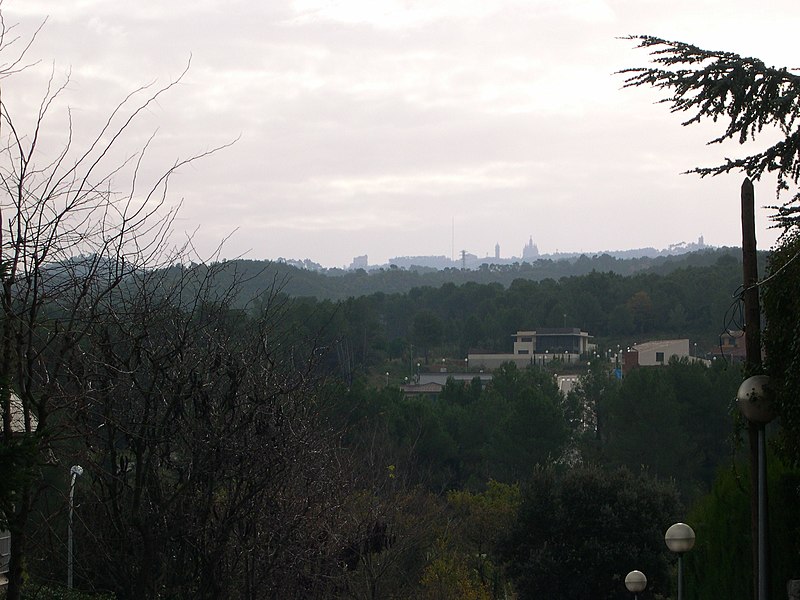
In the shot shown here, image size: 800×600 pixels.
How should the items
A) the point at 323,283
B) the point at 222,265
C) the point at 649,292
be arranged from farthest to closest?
the point at 323,283 → the point at 649,292 → the point at 222,265

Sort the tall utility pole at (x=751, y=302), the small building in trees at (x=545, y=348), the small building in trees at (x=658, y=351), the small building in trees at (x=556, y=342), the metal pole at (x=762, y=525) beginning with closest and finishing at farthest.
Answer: the metal pole at (x=762, y=525) → the tall utility pole at (x=751, y=302) → the small building in trees at (x=658, y=351) → the small building in trees at (x=545, y=348) → the small building in trees at (x=556, y=342)

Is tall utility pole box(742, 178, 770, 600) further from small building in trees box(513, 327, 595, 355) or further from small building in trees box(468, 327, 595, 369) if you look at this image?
small building in trees box(513, 327, 595, 355)

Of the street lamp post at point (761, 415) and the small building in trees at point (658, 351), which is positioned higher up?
the street lamp post at point (761, 415)

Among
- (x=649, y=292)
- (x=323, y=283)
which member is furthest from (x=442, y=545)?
(x=323, y=283)

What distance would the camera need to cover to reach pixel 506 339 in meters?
90.7

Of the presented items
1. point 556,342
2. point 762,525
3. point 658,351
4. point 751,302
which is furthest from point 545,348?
point 762,525

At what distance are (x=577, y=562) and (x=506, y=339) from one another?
6816cm

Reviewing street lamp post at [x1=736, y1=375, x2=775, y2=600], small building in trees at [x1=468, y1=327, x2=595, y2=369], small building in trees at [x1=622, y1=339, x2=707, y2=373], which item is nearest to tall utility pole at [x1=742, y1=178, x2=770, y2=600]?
street lamp post at [x1=736, y1=375, x2=775, y2=600]

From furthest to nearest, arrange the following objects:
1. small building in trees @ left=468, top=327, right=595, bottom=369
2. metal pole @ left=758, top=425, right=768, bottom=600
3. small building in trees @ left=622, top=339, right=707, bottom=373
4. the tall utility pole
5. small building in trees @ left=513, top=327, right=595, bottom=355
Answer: small building in trees @ left=513, top=327, right=595, bottom=355
small building in trees @ left=468, top=327, right=595, bottom=369
small building in trees @ left=622, top=339, right=707, bottom=373
the tall utility pole
metal pole @ left=758, top=425, right=768, bottom=600

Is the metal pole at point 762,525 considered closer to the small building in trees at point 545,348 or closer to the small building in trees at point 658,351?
the small building in trees at point 658,351

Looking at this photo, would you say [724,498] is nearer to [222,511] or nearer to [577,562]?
[222,511]

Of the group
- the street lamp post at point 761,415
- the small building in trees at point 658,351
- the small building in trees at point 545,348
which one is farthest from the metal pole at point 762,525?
the small building in trees at point 545,348

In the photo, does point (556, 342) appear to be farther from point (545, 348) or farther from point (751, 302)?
point (751, 302)

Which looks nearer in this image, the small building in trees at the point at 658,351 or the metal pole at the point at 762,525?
the metal pole at the point at 762,525
